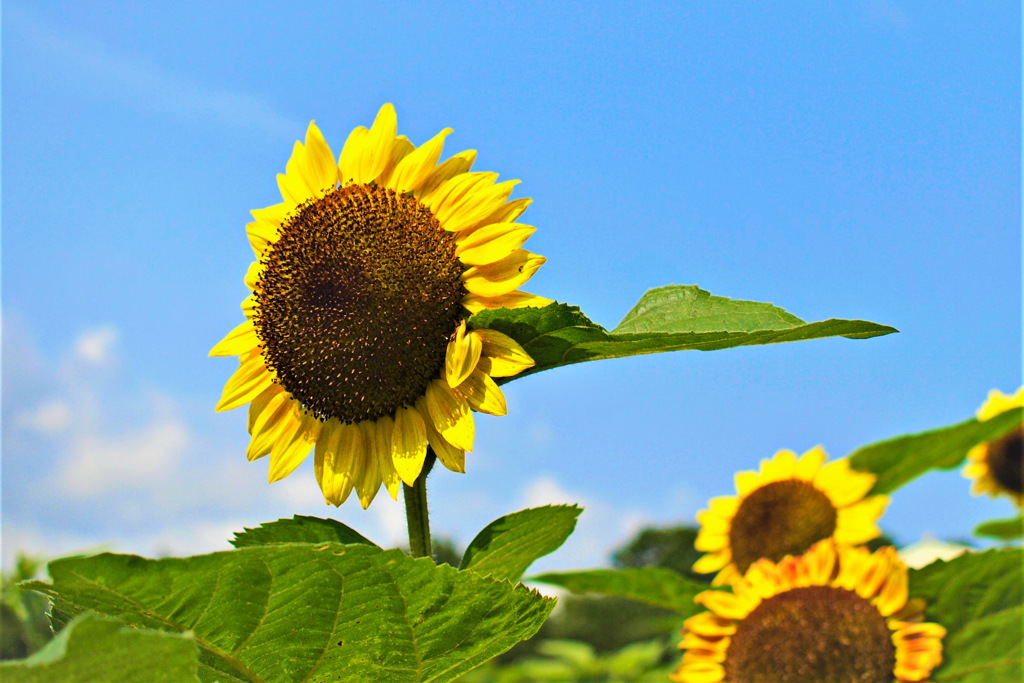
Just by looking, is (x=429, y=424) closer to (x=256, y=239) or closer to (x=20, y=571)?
(x=256, y=239)

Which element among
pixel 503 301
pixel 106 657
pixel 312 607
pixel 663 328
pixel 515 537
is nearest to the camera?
pixel 106 657

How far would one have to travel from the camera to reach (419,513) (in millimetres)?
1405

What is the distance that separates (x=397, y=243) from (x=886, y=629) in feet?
4.85

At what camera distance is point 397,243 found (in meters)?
1.54

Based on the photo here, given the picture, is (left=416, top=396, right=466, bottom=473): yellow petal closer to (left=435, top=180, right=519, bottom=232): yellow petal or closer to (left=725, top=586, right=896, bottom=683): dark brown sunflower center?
(left=435, top=180, right=519, bottom=232): yellow petal

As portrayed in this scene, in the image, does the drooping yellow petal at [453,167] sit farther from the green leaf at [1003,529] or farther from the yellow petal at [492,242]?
the green leaf at [1003,529]

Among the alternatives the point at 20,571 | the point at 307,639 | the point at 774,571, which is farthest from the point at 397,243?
the point at 20,571

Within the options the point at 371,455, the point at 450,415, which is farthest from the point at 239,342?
the point at 450,415

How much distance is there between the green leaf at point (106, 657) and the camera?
2.41 ft

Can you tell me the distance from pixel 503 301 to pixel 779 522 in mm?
1880

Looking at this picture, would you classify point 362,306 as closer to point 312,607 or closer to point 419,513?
point 419,513

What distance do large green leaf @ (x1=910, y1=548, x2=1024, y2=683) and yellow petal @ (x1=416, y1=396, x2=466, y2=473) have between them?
1256 mm

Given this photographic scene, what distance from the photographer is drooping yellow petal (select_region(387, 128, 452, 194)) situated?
1.59 meters

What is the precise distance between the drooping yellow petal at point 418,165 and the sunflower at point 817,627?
4.60ft
